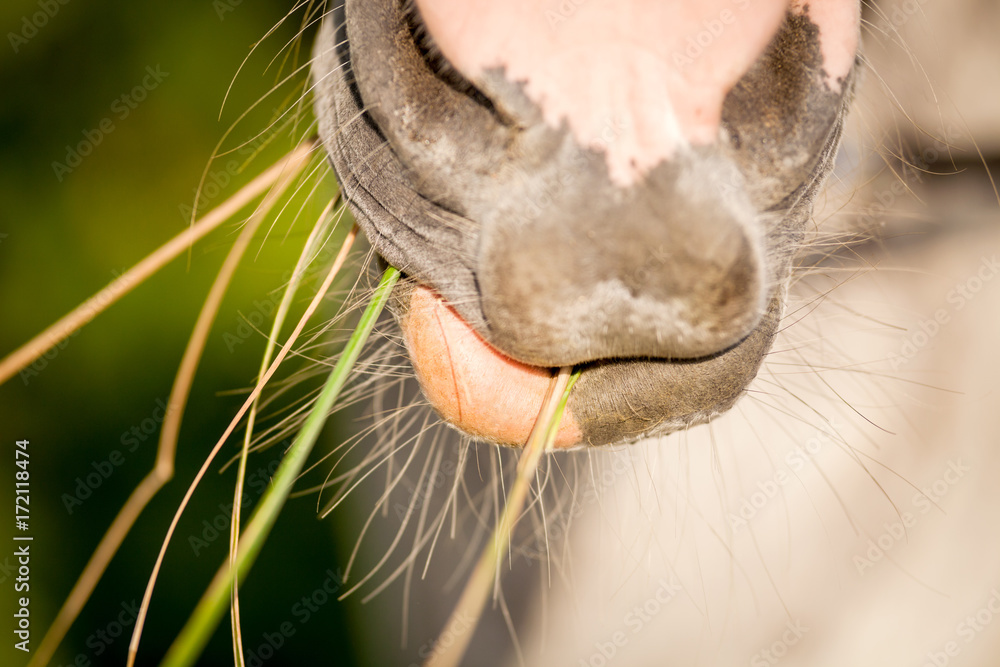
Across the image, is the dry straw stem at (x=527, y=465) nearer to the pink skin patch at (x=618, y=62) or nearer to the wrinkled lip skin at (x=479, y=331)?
the wrinkled lip skin at (x=479, y=331)

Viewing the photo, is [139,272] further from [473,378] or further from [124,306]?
[124,306]

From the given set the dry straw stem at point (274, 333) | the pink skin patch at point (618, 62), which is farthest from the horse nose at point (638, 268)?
the dry straw stem at point (274, 333)

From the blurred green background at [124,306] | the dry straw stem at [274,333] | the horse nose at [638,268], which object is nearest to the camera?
the horse nose at [638,268]

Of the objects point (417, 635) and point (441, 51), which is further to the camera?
point (417, 635)

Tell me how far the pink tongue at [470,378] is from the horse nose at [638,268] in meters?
0.07

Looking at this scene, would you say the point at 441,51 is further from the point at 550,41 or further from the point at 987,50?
the point at 987,50

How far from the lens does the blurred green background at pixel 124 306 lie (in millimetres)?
1252

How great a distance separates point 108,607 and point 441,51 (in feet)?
4.38

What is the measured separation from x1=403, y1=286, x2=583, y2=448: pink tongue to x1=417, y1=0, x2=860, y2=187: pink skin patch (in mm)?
123

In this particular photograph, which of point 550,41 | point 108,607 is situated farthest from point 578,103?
point 108,607

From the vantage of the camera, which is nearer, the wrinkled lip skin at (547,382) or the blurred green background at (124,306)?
the wrinkled lip skin at (547,382)

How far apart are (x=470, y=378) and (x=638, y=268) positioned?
123mm

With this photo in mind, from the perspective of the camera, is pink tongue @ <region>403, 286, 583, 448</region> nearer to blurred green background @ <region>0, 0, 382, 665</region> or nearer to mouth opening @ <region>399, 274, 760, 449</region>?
mouth opening @ <region>399, 274, 760, 449</region>

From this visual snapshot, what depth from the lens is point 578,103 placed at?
262mm
